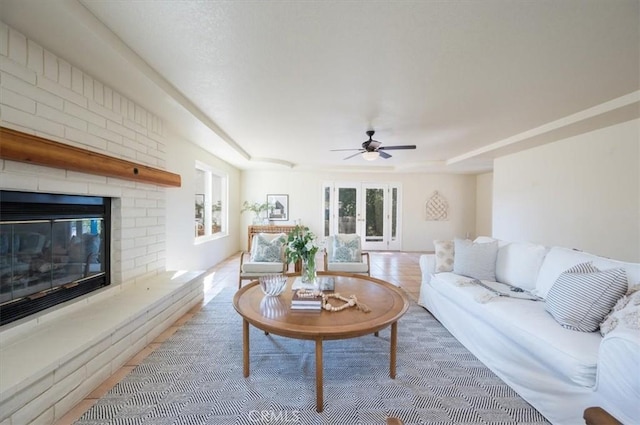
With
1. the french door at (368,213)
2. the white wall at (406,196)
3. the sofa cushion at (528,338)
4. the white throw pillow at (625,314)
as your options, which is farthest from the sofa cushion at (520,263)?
the white wall at (406,196)

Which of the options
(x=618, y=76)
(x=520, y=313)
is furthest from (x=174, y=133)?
(x=618, y=76)

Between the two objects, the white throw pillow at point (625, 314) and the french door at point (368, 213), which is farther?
the french door at point (368, 213)

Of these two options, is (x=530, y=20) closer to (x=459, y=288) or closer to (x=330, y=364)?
(x=459, y=288)

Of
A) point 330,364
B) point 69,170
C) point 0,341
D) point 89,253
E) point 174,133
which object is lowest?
point 330,364

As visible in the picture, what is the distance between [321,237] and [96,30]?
19.9ft

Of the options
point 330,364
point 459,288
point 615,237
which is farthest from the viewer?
point 615,237

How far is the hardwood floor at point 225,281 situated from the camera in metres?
1.59

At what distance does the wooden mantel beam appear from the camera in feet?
4.69

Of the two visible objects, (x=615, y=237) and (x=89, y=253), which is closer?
(x=89, y=253)

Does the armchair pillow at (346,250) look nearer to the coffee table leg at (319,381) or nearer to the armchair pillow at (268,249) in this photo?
the armchair pillow at (268,249)

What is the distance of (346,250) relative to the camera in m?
3.82

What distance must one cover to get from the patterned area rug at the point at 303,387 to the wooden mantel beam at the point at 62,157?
1607 mm

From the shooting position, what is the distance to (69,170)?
190cm

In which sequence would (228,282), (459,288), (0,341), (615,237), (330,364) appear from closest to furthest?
(0,341)
(330,364)
(459,288)
(615,237)
(228,282)
